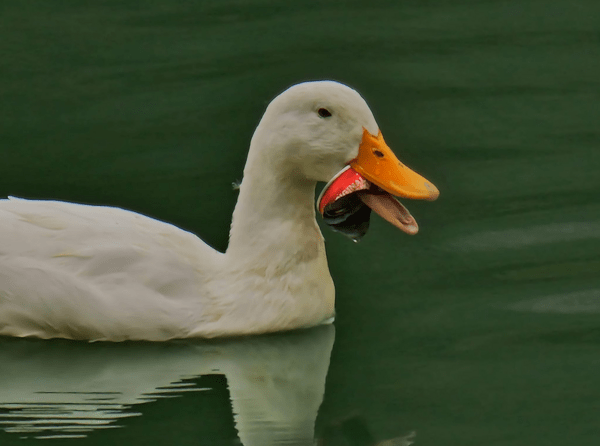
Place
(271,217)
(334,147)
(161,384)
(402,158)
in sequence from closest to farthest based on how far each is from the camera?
1. (161,384)
2. (334,147)
3. (271,217)
4. (402,158)

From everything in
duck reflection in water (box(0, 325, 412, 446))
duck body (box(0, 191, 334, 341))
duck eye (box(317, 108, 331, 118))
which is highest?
duck eye (box(317, 108, 331, 118))

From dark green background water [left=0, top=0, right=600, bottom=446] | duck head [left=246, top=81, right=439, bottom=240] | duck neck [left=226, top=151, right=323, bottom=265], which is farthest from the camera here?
duck neck [left=226, top=151, right=323, bottom=265]

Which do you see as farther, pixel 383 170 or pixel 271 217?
pixel 271 217

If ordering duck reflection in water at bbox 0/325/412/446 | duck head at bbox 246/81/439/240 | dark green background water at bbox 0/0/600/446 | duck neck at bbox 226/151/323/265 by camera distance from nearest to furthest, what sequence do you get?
duck reflection in water at bbox 0/325/412/446 < dark green background water at bbox 0/0/600/446 < duck head at bbox 246/81/439/240 < duck neck at bbox 226/151/323/265

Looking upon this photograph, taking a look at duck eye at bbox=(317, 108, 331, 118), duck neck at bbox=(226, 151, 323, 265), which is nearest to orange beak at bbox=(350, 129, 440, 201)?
duck eye at bbox=(317, 108, 331, 118)

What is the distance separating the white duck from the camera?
629 centimetres

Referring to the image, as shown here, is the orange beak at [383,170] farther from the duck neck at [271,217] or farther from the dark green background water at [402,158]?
the dark green background water at [402,158]

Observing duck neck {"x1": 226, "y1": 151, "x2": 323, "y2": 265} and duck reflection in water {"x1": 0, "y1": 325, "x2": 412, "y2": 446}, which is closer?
duck reflection in water {"x1": 0, "y1": 325, "x2": 412, "y2": 446}

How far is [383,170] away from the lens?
6309 mm

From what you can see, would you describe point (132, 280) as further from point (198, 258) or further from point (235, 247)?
point (235, 247)

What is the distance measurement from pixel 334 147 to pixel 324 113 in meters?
0.17

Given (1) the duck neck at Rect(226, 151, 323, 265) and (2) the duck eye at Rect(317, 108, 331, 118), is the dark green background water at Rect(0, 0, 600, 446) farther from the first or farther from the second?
(2) the duck eye at Rect(317, 108, 331, 118)

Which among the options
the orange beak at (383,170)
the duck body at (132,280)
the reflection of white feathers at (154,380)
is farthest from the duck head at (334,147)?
the reflection of white feathers at (154,380)

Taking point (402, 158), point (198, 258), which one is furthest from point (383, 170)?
point (402, 158)
